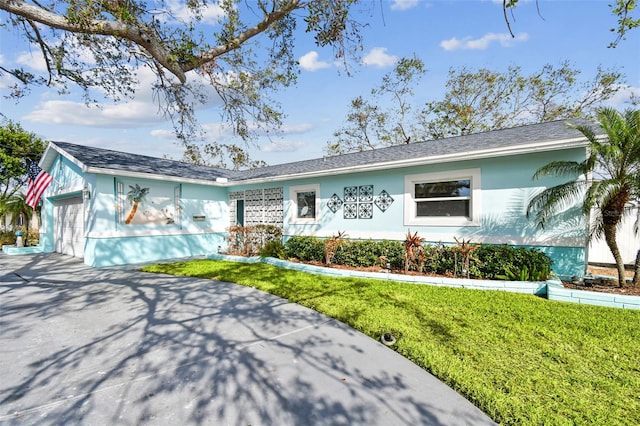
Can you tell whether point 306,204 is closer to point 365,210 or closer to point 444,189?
point 365,210

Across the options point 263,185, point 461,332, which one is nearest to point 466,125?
point 263,185

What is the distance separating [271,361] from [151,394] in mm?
1255

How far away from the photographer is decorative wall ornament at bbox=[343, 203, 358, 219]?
10078 millimetres

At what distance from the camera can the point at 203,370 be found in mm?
3328

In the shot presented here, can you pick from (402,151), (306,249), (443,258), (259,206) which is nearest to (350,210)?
(306,249)

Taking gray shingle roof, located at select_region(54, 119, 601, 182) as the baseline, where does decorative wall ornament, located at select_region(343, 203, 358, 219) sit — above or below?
below

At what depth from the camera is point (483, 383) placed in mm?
2984

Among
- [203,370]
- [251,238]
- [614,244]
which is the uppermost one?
[614,244]

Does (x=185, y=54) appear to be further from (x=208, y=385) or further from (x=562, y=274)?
(x=562, y=274)

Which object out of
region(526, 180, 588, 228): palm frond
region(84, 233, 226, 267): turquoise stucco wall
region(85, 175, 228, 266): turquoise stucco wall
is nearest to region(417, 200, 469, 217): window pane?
region(526, 180, 588, 228): palm frond

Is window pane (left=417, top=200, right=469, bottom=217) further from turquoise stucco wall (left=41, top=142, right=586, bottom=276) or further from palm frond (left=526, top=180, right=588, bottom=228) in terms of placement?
palm frond (left=526, top=180, right=588, bottom=228)

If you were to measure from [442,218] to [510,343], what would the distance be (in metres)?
4.92

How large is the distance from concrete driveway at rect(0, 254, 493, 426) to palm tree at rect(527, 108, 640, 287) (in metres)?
5.43

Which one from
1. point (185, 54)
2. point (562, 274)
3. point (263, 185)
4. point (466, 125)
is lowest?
point (562, 274)
